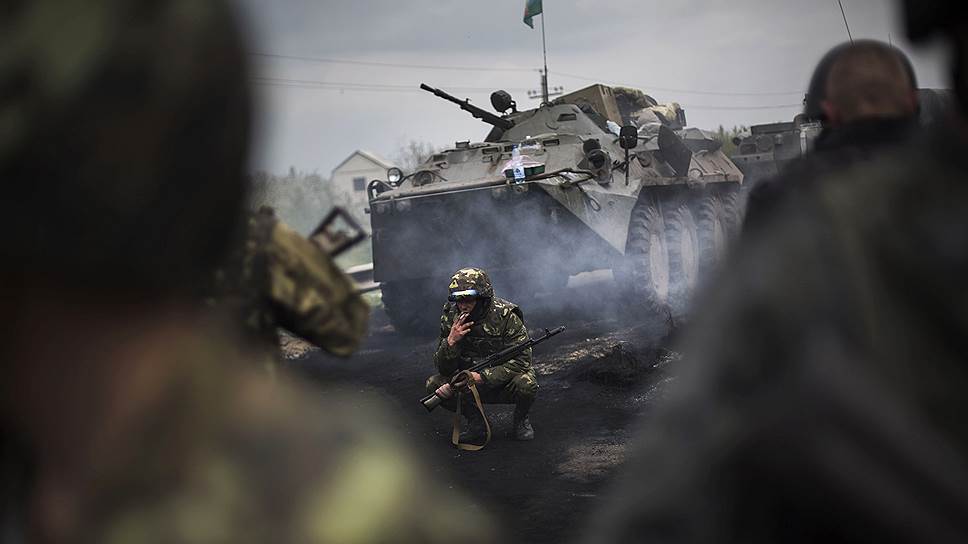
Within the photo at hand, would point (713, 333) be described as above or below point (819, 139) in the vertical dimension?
below

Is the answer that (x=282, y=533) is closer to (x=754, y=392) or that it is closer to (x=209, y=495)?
(x=209, y=495)

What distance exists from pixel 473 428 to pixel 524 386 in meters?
0.71

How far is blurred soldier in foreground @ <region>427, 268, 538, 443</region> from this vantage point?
24.2ft

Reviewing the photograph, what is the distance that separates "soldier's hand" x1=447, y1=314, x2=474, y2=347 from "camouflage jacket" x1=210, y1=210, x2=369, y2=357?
5.79 meters

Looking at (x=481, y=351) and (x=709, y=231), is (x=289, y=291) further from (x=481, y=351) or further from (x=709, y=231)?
(x=709, y=231)

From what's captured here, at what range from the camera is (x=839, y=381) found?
847 millimetres

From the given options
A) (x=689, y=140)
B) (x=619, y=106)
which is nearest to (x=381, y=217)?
(x=689, y=140)

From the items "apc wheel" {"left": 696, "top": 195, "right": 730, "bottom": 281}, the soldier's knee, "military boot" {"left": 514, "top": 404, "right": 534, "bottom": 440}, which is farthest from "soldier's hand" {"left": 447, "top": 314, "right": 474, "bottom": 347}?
"apc wheel" {"left": 696, "top": 195, "right": 730, "bottom": 281}

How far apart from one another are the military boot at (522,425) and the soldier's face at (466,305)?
808mm

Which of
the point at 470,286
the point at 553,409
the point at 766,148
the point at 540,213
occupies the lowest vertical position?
the point at 553,409

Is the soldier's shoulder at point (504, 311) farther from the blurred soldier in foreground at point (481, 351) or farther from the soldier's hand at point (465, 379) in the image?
the soldier's hand at point (465, 379)

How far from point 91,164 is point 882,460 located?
0.66 m

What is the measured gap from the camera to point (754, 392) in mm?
885

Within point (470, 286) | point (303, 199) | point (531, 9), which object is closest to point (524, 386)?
point (470, 286)
